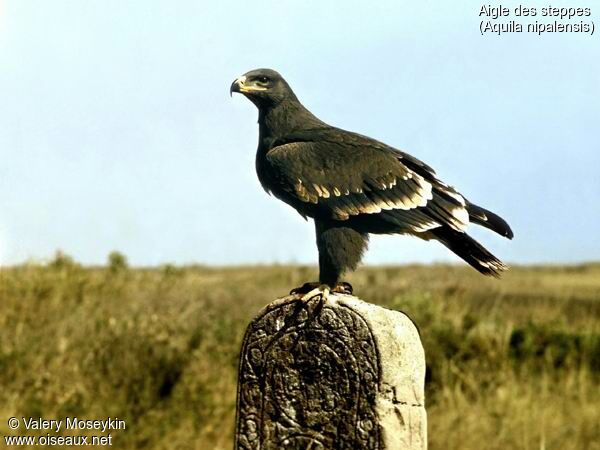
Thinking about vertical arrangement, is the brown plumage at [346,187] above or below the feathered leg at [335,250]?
above

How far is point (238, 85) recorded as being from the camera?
4836mm

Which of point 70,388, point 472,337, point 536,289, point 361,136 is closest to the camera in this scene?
point 361,136

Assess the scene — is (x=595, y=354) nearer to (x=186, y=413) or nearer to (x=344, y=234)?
(x=186, y=413)

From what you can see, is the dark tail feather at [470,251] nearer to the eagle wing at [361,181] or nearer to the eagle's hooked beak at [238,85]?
the eagle wing at [361,181]

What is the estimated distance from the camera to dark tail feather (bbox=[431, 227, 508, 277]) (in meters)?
4.62

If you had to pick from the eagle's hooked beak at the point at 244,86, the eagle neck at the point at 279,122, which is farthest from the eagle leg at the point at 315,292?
the eagle's hooked beak at the point at 244,86

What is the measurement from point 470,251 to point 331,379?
82 cm

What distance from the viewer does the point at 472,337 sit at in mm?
10688

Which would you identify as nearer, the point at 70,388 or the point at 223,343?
the point at 70,388

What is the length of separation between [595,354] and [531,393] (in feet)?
5.92

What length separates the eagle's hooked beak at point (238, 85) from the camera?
481 cm

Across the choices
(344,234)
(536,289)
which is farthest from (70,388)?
Answer: (536,289)

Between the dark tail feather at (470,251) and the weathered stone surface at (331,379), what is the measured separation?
1.26 feet

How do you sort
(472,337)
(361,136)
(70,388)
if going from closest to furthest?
(361,136), (70,388), (472,337)
